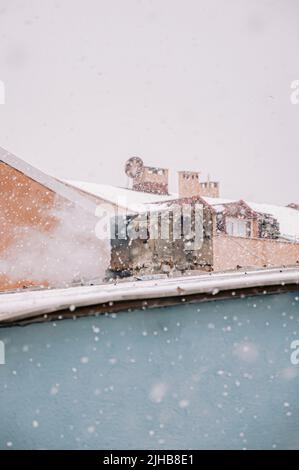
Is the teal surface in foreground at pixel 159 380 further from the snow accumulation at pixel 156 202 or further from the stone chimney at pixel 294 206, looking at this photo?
the stone chimney at pixel 294 206

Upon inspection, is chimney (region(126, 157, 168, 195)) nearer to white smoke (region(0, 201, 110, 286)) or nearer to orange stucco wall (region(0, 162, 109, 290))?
white smoke (region(0, 201, 110, 286))

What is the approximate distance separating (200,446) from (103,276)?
923cm

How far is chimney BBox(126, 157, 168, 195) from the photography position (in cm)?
3381

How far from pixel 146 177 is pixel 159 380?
32267 mm

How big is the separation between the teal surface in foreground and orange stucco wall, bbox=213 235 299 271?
580 inches

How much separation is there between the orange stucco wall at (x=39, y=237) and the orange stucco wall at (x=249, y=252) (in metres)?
7.88

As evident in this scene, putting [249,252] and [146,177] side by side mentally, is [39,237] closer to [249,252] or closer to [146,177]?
[249,252]

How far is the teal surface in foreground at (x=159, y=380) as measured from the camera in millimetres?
2285

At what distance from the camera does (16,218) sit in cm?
975

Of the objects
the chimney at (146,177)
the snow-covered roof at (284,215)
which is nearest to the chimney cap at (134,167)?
the chimney at (146,177)

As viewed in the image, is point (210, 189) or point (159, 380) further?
point (210, 189)

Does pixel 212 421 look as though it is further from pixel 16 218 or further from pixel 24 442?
pixel 16 218

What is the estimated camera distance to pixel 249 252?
66.4 feet

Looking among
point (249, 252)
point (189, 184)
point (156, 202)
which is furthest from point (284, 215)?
point (249, 252)
